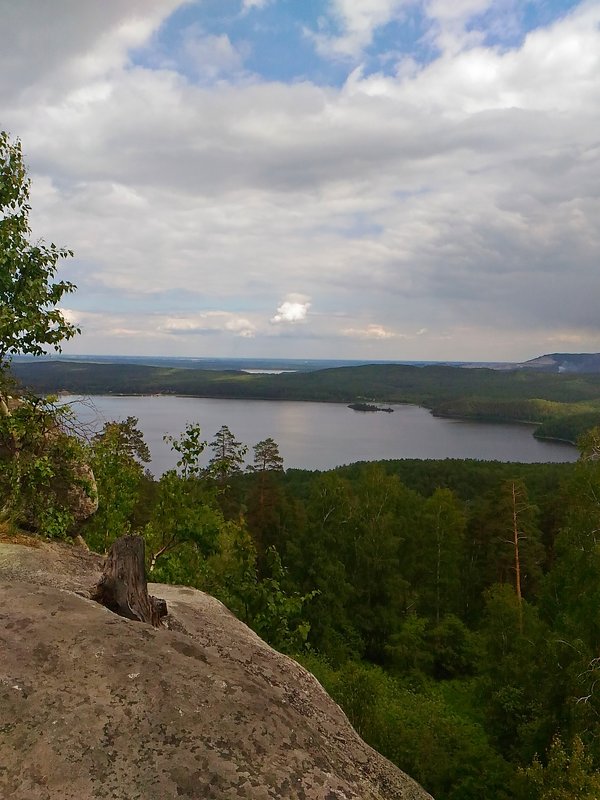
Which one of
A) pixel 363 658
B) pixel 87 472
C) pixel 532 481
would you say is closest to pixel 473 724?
pixel 363 658

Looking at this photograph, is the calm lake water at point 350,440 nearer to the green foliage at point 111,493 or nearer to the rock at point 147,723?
the green foliage at point 111,493

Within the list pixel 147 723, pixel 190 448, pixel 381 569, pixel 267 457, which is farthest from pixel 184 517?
pixel 267 457

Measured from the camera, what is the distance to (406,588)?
3906 cm

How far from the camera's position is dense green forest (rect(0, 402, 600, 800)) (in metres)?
11.5

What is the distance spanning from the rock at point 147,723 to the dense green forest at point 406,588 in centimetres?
546

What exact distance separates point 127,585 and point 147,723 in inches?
108

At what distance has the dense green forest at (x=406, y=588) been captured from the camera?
11.5 m

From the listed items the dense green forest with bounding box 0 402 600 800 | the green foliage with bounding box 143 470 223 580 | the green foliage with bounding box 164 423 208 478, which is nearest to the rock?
the green foliage with bounding box 143 470 223 580

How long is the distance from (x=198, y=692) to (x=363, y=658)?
1421 inches

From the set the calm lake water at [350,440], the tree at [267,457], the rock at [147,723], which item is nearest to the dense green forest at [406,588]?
the tree at [267,457]

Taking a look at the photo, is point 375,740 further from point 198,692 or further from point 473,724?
point 198,692

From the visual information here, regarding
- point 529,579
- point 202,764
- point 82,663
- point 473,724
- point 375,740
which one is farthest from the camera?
point 529,579

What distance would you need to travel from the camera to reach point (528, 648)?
22.4 m

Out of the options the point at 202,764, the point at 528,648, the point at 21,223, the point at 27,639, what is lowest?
the point at 528,648
